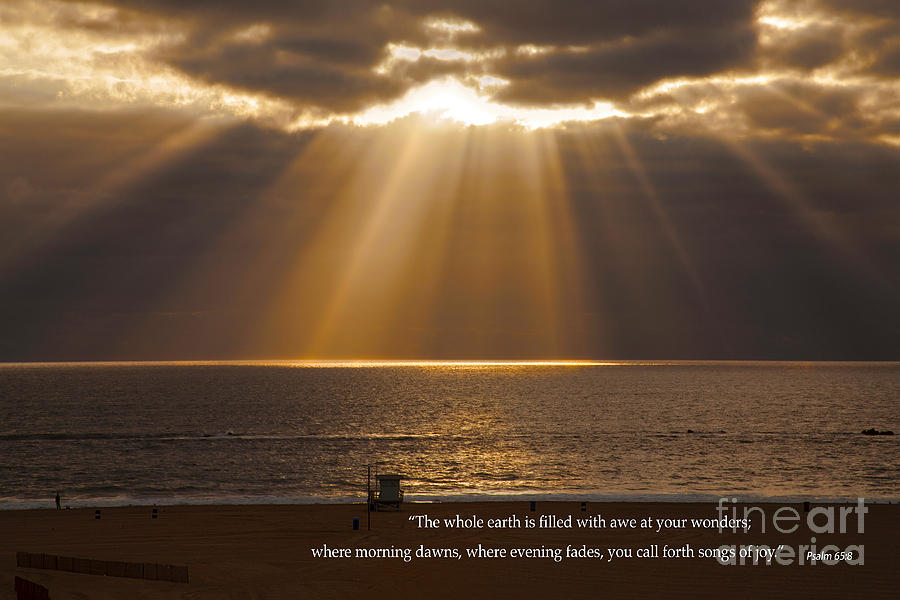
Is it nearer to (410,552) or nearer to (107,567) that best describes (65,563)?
(107,567)

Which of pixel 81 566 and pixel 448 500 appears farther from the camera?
pixel 448 500

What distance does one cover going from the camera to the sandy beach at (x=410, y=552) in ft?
114

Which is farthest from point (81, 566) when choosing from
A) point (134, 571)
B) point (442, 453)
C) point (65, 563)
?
point (442, 453)

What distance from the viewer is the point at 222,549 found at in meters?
42.7

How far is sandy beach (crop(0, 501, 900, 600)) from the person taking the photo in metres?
34.7

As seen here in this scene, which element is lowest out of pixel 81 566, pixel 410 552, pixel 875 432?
pixel 875 432

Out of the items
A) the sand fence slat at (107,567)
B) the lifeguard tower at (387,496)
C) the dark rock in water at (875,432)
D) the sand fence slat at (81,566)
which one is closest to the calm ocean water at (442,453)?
the dark rock in water at (875,432)

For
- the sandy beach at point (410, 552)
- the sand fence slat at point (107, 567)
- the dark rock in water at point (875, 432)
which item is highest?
the sand fence slat at point (107, 567)

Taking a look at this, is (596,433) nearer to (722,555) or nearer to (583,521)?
(583,521)

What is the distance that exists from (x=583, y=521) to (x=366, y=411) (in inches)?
4667

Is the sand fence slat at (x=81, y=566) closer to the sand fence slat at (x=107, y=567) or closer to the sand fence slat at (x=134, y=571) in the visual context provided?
the sand fence slat at (x=107, y=567)

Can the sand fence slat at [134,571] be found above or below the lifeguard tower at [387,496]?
above

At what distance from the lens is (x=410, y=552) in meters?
41.3

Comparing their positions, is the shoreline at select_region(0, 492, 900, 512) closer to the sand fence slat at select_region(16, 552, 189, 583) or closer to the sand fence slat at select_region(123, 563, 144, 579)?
the sand fence slat at select_region(16, 552, 189, 583)
